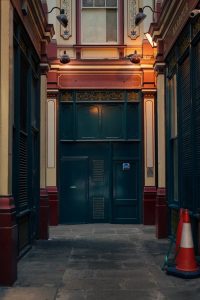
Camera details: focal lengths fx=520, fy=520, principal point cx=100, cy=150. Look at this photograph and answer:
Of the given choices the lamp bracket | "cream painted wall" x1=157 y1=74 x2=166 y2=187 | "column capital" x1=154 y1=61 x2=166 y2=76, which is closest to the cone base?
"cream painted wall" x1=157 y1=74 x2=166 y2=187

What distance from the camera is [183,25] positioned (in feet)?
34.1

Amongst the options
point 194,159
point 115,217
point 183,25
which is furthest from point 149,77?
point 194,159

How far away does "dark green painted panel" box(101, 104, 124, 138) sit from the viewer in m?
16.7

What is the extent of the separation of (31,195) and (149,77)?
22.0 feet

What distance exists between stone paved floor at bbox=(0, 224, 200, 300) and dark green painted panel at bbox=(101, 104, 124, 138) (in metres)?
4.33

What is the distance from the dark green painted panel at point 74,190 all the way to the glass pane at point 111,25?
160 inches

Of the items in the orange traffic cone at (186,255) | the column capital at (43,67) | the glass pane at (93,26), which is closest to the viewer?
the orange traffic cone at (186,255)

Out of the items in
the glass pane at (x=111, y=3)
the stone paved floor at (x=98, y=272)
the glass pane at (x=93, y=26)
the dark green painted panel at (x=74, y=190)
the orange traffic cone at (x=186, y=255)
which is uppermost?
the glass pane at (x=111, y=3)

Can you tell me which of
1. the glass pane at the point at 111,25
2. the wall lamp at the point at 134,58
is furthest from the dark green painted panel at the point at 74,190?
the glass pane at the point at 111,25

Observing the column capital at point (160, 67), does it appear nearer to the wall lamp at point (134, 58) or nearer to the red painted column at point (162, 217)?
the wall lamp at point (134, 58)

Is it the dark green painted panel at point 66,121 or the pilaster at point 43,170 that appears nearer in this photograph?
the pilaster at point 43,170

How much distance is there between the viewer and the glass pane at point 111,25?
17.0 metres

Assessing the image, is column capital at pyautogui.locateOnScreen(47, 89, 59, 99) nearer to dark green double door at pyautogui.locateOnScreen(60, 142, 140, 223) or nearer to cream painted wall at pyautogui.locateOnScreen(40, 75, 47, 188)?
dark green double door at pyautogui.locateOnScreen(60, 142, 140, 223)

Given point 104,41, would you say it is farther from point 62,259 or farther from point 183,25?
point 62,259
